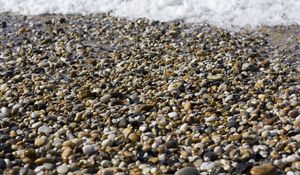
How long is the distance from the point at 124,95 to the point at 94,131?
53.3 inches

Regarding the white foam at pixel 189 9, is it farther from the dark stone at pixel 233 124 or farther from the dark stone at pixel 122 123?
the dark stone at pixel 122 123

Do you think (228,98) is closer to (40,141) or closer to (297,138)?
(297,138)

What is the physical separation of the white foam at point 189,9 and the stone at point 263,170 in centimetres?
637

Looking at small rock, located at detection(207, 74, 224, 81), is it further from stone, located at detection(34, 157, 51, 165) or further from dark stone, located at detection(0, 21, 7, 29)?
dark stone, located at detection(0, 21, 7, 29)

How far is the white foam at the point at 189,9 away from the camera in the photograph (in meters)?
11.3

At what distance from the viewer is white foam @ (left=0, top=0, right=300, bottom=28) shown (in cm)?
1133

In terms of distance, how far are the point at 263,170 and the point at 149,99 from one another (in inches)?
103

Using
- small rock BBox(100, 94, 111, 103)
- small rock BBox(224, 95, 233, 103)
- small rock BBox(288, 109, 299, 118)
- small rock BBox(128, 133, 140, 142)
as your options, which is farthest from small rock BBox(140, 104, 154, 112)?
small rock BBox(288, 109, 299, 118)

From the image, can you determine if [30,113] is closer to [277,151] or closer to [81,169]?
[81,169]

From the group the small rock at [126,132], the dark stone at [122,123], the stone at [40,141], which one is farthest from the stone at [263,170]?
the stone at [40,141]

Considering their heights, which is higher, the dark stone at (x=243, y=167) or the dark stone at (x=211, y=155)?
the dark stone at (x=211, y=155)

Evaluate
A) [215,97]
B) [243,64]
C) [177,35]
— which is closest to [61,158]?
[215,97]

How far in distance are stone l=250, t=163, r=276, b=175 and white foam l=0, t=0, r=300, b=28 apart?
6367 millimetres

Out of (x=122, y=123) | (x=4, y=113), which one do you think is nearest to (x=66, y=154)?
(x=122, y=123)
